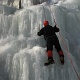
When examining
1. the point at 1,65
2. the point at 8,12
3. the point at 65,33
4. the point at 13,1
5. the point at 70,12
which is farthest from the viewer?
the point at 13,1

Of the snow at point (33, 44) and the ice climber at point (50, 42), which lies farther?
the snow at point (33, 44)

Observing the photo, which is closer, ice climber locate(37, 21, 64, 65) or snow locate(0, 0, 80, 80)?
ice climber locate(37, 21, 64, 65)

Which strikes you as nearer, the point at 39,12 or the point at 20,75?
the point at 20,75

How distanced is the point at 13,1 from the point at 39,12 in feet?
21.9

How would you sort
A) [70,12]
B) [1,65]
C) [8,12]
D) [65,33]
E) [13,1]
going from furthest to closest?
1. [13,1]
2. [70,12]
3. [8,12]
4. [65,33]
5. [1,65]

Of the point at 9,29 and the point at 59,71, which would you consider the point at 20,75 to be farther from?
the point at 9,29

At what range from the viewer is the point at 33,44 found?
25.5 ft

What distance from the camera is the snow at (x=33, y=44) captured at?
6.92m

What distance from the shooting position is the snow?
22.7 ft

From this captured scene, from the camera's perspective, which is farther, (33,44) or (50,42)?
(33,44)

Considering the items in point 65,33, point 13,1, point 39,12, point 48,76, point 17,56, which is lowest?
point 48,76

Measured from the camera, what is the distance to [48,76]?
6805 millimetres

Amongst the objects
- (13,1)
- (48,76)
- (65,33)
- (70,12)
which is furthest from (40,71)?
(13,1)

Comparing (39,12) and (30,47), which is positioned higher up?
(39,12)
